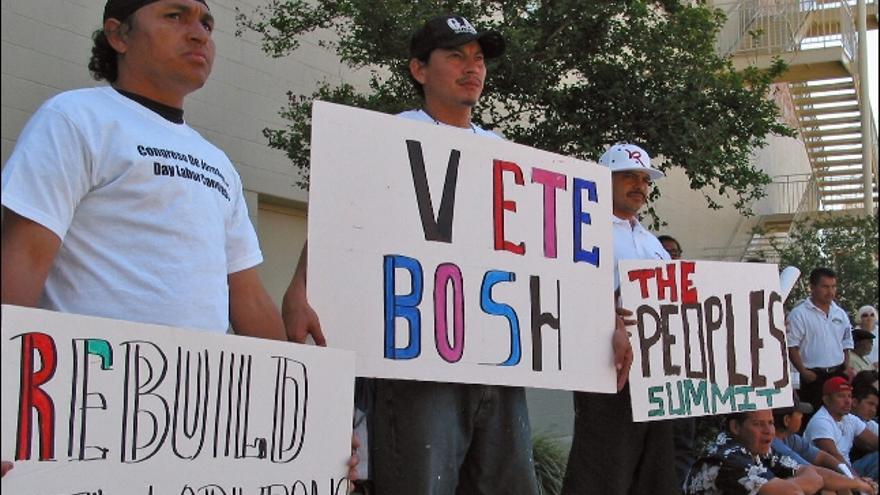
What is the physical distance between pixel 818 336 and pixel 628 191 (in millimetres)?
5562

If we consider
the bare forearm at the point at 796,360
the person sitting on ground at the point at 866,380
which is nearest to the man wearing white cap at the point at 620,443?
the bare forearm at the point at 796,360

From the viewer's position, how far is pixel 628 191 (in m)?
5.13

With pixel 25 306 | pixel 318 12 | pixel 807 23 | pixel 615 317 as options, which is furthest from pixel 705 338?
pixel 807 23

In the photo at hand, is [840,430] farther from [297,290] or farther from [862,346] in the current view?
[297,290]

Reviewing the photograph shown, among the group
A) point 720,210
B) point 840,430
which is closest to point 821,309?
point 840,430

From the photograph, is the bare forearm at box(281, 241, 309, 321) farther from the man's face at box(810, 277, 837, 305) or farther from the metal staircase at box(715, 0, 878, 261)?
the metal staircase at box(715, 0, 878, 261)

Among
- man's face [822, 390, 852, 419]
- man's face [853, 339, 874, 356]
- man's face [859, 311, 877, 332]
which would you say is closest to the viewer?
man's face [822, 390, 852, 419]

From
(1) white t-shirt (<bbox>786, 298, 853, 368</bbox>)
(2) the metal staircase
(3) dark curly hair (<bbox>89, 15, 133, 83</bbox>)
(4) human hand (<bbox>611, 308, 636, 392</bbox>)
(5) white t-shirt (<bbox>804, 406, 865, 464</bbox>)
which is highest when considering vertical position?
(2) the metal staircase

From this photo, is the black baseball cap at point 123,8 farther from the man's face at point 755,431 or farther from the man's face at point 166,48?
the man's face at point 755,431

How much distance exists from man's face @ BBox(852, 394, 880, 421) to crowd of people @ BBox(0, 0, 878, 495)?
475 cm

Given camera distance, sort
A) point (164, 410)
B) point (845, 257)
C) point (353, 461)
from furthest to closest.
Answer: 1. point (845, 257)
2. point (353, 461)
3. point (164, 410)

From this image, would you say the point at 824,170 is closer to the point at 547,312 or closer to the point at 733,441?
the point at 733,441

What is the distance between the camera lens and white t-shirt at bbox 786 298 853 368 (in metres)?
10.0

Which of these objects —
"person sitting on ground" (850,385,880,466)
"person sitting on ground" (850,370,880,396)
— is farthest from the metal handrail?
"person sitting on ground" (850,385,880,466)
